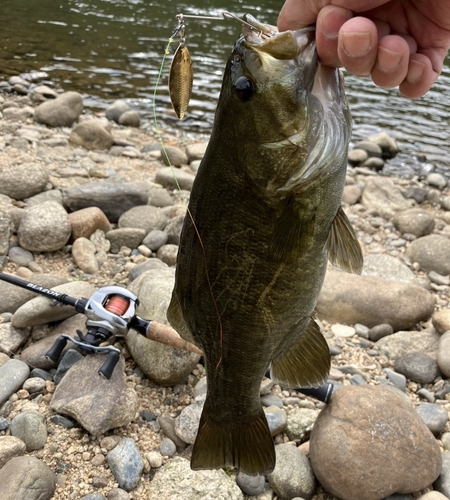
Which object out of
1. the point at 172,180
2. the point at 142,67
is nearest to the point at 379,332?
the point at 172,180

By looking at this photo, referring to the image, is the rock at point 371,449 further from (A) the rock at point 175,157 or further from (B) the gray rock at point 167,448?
(A) the rock at point 175,157

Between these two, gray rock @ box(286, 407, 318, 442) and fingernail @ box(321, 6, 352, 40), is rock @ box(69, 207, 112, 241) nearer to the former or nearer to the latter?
gray rock @ box(286, 407, 318, 442)

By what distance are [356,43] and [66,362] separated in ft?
9.76

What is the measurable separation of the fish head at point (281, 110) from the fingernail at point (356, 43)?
116mm

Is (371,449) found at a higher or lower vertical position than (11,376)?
higher

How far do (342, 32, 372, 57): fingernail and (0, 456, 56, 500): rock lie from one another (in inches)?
107

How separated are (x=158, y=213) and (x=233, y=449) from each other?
3935 mm

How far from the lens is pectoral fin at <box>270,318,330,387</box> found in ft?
8.65

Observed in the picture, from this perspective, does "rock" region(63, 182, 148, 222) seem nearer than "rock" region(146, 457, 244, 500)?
No

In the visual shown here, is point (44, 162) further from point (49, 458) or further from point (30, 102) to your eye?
point (49, 458)

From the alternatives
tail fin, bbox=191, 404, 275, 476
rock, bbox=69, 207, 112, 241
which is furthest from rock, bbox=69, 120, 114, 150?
tail fin, bbox=191, 404, 275, 476

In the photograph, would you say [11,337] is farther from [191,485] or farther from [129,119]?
[129,119]

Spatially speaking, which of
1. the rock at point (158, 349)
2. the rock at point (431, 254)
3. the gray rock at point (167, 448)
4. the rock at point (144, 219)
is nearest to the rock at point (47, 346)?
the rock at point (158, 349)

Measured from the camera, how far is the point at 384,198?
27.9 ft
